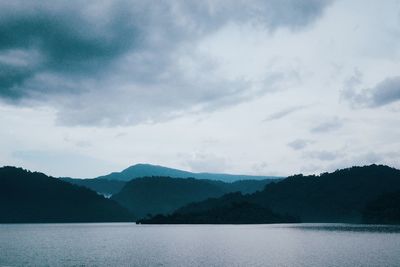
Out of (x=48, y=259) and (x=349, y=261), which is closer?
(x=349, y=261)

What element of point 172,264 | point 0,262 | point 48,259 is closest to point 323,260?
point 172,264

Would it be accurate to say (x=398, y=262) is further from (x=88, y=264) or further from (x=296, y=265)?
(x=88, y=264)

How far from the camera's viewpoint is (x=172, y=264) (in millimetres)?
88062

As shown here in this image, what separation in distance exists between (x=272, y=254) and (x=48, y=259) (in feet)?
177

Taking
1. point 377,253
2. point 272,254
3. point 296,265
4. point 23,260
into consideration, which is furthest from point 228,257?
point 23,260

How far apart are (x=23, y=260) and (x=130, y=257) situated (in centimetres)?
2384

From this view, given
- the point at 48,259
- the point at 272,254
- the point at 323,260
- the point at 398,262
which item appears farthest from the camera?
the point at 272,254

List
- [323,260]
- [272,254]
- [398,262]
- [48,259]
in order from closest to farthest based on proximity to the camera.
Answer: [398,262] → [323,260] → [48,259] → [272,254]

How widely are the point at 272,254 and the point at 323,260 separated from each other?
62.6 feet

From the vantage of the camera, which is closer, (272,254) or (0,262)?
(0,262)

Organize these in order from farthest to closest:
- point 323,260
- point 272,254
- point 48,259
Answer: point 272,254 < point 48,259 < point 323,260

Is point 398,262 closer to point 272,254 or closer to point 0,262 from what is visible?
point 272,254

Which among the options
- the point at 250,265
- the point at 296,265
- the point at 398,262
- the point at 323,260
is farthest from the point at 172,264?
the point at 398,262

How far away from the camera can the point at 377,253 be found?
103m
